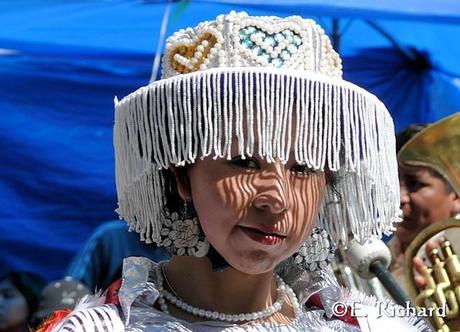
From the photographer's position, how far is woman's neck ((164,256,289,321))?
1.83m

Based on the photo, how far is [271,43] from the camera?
177 centimetres

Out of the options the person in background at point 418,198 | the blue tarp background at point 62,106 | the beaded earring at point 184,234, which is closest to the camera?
the beaded earring at point 184,234

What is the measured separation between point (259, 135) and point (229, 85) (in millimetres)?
91

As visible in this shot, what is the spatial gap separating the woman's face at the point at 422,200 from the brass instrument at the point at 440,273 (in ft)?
1.37

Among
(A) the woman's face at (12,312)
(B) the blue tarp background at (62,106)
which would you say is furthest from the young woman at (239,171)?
(B) the blue tarp background at (62,106)

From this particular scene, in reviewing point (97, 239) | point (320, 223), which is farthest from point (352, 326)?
point (97, 239)

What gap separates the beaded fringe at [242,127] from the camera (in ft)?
5.64

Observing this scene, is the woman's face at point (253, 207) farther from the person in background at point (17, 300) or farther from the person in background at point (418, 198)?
the person in background at point (17, 300)

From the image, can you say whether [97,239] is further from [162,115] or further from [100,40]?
[162,115]

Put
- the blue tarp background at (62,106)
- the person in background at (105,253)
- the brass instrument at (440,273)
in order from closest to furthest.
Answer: the brass instrument at (440,273) < the person in background at (105,253) < the blue tarp background at (62,106)

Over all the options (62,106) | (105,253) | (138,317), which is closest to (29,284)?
(105,253)

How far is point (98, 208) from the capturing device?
4.98 meters

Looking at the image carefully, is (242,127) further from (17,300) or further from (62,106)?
(62,106)

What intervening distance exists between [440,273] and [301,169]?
1.41 meters
